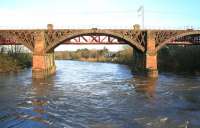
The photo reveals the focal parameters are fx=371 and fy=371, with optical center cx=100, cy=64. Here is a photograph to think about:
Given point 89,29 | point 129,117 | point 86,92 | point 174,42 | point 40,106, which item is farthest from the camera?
point 174,42

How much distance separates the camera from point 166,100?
40.9m

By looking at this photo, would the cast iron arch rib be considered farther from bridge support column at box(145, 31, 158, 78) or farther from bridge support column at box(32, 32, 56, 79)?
bridge support column at box(145, 31, 158, 78)

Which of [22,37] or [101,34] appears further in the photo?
[22,37]

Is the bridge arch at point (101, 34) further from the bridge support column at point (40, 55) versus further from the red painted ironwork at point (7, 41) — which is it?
the red painted ironwork at point (7, 41)

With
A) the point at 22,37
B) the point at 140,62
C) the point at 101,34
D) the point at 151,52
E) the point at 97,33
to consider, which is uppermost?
the point at 97,33

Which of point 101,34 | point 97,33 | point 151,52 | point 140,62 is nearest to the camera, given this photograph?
point 97,33

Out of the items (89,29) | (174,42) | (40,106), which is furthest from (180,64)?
(40,106)

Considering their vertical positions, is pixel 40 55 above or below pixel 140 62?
above

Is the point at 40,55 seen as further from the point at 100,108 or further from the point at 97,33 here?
the point at 100,108

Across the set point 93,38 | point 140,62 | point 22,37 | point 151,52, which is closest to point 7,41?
point 22,37

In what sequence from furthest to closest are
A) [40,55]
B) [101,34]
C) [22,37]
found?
[22,37], [101,34], [40,55]

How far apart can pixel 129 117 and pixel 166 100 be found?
11.4m

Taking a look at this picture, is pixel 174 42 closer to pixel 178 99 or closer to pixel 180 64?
pixel 180 64

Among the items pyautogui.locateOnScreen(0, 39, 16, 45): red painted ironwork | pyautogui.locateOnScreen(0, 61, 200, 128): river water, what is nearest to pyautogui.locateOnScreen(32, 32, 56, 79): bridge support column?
pyautogui.locateOnScreen(0, 39, 16, 45): red painted ironwork
